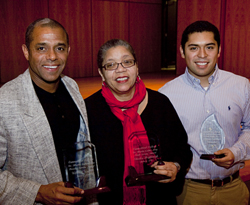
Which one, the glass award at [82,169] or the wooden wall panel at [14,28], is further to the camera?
the wooden wall panel at [14,28]

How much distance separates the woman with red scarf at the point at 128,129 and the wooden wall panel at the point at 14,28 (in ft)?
21.8

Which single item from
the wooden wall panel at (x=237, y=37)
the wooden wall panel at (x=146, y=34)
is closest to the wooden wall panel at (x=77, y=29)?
the wooden wall panel at (x=146, y=34)

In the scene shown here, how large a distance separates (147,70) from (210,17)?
10.5ft

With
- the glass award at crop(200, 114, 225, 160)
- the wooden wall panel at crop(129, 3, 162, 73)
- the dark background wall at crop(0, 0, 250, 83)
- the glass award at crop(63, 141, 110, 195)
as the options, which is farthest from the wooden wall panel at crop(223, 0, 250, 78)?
the glass award at crop(63, 141, 110, 195)

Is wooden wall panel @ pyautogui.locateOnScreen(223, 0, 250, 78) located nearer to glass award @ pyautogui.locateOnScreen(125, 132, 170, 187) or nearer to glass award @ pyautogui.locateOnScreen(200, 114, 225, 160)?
glass award @ pyautogui.locateOnScreen(200, 114, 225, 160)

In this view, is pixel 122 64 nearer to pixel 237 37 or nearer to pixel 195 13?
pixel 237 37

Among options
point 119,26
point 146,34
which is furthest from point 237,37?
point 119,26

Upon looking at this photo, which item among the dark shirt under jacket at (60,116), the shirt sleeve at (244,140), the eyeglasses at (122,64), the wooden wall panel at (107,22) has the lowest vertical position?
the shirt sleeve at (244,140)

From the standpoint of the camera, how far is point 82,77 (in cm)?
875

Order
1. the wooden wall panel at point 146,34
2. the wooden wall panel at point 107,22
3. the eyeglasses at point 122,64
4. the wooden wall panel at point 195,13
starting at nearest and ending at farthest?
the eyeglasses at point 122,64 < the wooden wall panel at point 195,13 < the wooden wall panel at point 107,22 < the wooden wall panel at point 146,34

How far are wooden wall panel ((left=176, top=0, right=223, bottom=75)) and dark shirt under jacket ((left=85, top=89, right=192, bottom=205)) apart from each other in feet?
22.7

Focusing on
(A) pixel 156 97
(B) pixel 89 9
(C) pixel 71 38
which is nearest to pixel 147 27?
(B) pixel 89 9

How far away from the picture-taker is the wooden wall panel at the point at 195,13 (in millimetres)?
7703

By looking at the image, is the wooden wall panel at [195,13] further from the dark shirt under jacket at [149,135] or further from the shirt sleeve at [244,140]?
the dark shirt under jacket at [149,135]
